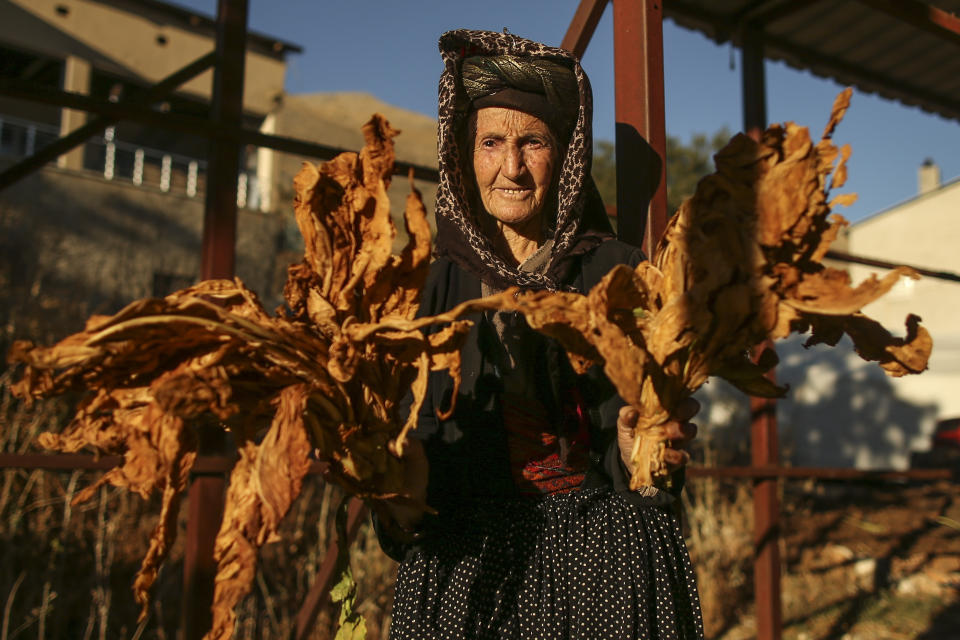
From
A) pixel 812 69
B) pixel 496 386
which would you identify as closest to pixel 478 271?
pixel 496 386

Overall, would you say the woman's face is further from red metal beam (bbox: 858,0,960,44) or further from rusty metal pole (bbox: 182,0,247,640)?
red metal beam (bbox: 858,0,960,44)

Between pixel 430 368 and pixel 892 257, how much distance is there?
20571mm

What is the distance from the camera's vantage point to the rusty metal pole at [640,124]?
1.48 metres

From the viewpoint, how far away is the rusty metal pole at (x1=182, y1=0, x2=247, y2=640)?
5.88 ft

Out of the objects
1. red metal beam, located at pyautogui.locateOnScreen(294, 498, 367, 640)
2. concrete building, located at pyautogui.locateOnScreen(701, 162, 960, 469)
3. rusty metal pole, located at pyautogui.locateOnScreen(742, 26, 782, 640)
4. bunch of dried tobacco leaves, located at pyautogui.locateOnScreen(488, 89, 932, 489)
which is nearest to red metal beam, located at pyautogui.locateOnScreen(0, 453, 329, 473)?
red metal beam, located at pyautogui.locateOnScreen(294, 498, 367, 640)

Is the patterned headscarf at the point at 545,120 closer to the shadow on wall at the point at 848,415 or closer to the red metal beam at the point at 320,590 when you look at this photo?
the red metal beam at the point at 320,590

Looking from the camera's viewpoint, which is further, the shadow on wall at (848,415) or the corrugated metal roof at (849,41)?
the shadow on wall at (848,415)

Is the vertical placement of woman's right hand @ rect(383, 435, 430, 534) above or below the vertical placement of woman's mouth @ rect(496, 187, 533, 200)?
below

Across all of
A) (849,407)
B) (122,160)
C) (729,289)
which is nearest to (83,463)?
(729,289)

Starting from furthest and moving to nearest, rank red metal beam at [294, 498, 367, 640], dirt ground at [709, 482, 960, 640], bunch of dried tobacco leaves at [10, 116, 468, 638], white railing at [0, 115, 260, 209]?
white railing at [0, 115, 260, 209], dirt ground at [709, 482, 960, 640], red metal beam at [294, 498, 367, 640], bunch of dried tobacco leaves at [10, 116, 468, 638]

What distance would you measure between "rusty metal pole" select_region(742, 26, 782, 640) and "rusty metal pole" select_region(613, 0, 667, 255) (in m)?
1.77

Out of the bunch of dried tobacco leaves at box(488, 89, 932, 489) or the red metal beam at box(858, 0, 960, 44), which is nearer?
the bunch of dried tobacco leaves at box(488, 89, 932, 489)

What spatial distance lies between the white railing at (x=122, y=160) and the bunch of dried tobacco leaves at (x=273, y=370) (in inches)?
426

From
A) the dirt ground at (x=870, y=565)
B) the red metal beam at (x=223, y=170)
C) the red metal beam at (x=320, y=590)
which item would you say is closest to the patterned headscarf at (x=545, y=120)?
the red metal beam at (x=223, y=170)
